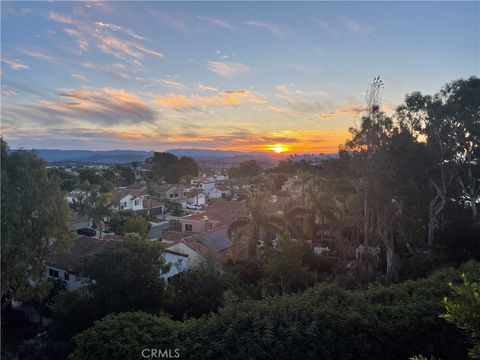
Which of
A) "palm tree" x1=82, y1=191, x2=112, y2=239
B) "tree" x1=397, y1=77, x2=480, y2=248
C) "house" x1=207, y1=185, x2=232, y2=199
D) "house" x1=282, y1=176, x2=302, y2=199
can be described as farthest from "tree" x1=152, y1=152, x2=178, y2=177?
"tree" x1=397, y1=77, x2=480, y2=248

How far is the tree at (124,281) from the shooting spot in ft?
34.8

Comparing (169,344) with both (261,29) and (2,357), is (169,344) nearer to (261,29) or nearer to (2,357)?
(2,357)

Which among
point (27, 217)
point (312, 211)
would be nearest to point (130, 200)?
point (312, 211)

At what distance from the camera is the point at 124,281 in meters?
10.7

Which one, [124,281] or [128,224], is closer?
[124,281]

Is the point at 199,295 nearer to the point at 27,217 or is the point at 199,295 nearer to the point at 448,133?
the point at 27,217

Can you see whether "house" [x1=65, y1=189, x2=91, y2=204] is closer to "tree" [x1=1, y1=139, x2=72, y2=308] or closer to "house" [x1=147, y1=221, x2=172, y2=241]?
"house" [x1=147, y1=221, x2=172, y2=241]

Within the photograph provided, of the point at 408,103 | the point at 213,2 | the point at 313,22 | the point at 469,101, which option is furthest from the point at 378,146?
the point at 213,2

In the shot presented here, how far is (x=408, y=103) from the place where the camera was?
1680cm

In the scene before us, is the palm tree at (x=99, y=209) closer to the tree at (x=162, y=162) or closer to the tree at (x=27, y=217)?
the tree at (x=27, y=217)

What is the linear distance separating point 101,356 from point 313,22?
1145 centimetres

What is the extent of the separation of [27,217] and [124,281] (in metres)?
4.47

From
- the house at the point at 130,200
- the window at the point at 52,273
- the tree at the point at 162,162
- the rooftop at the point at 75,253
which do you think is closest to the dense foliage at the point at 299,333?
the rooftop at the point at 75,253

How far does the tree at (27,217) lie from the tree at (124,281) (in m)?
2.45
